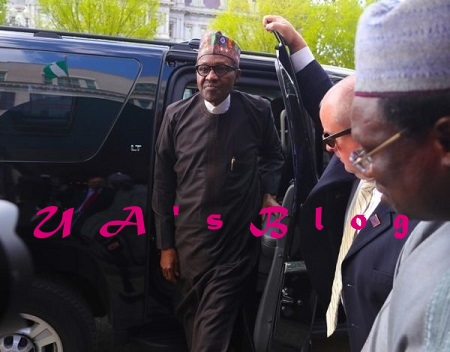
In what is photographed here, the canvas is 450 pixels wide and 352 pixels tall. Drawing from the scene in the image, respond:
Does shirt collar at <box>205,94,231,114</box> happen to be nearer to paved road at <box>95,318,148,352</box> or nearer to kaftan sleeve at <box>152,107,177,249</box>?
kaftan sleeve at <box>152,107,177,249</box>

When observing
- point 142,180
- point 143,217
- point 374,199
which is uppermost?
point 374,199

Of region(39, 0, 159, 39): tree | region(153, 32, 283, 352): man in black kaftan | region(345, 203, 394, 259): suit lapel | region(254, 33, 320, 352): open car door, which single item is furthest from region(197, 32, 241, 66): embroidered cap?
region(39, 0, 159, 39): tree

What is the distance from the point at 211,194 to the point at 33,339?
1.18 meters

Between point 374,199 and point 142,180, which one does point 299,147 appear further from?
point 142,180

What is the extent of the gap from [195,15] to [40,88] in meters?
50.5

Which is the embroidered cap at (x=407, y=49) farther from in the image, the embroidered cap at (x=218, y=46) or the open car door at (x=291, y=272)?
the embroidered cap at (x=218, y=46)

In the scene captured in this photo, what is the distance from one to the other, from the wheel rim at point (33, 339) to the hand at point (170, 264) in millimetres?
654

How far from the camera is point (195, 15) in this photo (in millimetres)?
51125

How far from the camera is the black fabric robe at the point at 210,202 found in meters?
2.69

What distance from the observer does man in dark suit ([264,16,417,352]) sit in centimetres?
166

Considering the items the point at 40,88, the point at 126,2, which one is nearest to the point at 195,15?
the point at 126,2

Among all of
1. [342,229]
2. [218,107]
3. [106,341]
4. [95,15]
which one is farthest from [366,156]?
[95,15]

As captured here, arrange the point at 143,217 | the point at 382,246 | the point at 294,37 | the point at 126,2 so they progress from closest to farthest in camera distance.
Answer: the point at 382,246
the point at 294,37
the point at 143,217
the point at 126,2

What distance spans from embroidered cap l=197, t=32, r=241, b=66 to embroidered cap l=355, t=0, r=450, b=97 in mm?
1875
